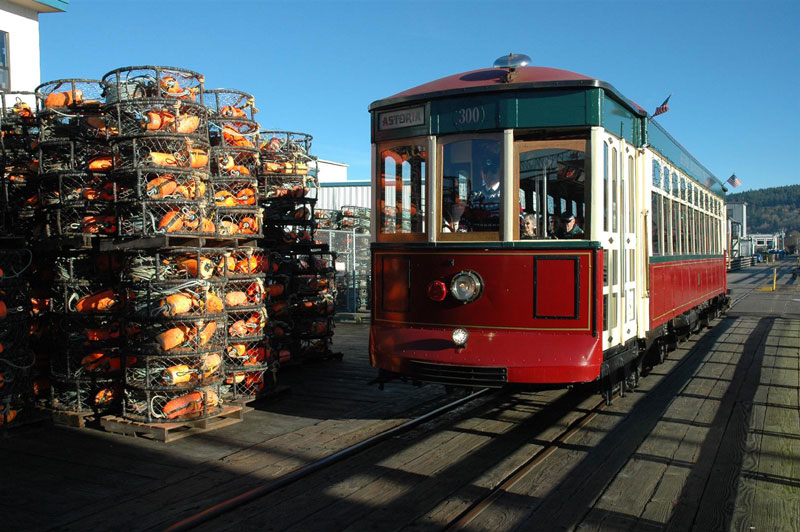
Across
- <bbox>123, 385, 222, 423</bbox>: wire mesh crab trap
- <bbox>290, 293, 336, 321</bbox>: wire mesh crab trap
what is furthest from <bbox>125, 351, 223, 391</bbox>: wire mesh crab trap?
<bbox>290, 293, 336, 321</bbox>: wire mesh crab trap

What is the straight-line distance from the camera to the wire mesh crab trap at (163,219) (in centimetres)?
709

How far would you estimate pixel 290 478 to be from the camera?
5.47 meters

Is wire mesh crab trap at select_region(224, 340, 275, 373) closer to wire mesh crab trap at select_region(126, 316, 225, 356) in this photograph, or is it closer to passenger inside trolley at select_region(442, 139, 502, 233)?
wire mesh crab trap at select_region(126, 316, 225, 356)

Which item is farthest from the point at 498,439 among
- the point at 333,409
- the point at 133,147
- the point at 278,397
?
the point at 133,147

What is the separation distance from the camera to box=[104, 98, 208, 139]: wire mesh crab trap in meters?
7.25

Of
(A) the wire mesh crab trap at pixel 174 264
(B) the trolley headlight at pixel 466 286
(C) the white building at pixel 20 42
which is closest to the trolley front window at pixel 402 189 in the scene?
(B) the trolley headlight at pixel 466 286

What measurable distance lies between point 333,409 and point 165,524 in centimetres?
364

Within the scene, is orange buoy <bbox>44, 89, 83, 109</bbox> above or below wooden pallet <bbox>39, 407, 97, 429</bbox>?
above

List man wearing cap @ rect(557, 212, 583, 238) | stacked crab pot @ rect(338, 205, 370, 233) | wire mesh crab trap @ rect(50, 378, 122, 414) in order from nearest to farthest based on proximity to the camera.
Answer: man wearing cap @ rect(557, 212, 583, 238)
wire mesh crab trap @ rect(50, 378, 122, 414)
stacked crab pot @ rect(338, 205, 370, 233)

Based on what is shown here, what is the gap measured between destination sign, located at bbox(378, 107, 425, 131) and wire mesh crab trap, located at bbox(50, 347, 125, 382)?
148 inches

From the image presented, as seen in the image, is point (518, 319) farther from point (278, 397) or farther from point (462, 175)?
point (278, 397)

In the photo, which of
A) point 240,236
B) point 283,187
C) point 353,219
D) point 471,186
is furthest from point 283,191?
point 353,219

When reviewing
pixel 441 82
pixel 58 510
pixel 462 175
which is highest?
pixel 441 82

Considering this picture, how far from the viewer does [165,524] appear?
15.3 feet
